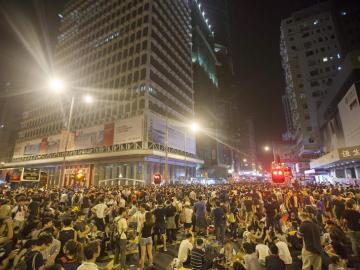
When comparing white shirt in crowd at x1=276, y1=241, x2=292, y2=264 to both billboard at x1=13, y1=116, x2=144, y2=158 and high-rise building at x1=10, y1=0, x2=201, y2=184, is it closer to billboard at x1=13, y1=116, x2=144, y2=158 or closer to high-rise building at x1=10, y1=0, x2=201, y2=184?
high-rise building at x1=10, y1=0, x2=201, y2=184

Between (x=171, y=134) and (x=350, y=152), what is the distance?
109 feet

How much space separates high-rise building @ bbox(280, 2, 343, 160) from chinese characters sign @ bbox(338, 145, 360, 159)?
4244cm

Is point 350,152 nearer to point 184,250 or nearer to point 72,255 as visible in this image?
point 184,250

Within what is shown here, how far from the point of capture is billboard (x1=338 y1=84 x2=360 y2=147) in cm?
2895

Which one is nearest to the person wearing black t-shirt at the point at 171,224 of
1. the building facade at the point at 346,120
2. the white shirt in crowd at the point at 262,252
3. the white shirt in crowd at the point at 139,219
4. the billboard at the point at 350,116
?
the white shirt in crowd at the point at 139,219

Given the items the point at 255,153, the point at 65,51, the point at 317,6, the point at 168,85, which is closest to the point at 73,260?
the point at 168,85

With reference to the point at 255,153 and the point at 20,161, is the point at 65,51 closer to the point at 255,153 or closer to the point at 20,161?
the point at 20,161

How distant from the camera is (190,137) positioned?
57.9m

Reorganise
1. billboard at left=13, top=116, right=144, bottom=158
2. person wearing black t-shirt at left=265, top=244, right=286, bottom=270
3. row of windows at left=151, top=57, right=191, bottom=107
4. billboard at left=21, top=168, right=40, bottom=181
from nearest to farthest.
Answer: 1. person wearing black t-shirt at left=265, top=244, right=286, bottom=270
2. billboard at left=21, top=168, right=40, bottom=181
3. billboard at left=13, top=116, right=144, bottom=158
4. row of windows at left=151, top=57, right=191, bottom=107

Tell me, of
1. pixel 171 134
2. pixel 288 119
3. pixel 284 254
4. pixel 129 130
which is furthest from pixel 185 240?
pixel 288 119

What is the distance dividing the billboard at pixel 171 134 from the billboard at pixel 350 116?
104ft

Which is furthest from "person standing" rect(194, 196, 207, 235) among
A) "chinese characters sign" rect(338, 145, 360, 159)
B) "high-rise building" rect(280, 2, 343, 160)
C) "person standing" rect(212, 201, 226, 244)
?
"high-rise building" rect(280, 2, 343, 160)

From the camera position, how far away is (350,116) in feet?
104

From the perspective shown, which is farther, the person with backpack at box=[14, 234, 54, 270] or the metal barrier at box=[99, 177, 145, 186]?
the metal barrier at box=[99, 177, 145, 186]
